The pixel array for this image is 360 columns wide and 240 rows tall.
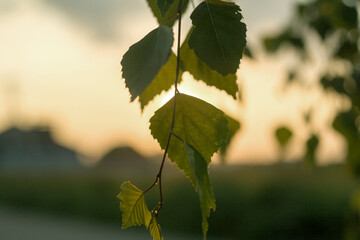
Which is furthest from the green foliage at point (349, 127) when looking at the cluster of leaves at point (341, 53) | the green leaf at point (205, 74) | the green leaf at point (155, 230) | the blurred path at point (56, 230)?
the blurred path at point (56, 230)

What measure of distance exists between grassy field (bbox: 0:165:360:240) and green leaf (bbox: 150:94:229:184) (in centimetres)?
591

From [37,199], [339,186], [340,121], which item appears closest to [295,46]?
[340,121]

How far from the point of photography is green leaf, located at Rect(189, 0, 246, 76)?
0.46 meters

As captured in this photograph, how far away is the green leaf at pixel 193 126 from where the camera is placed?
48cm

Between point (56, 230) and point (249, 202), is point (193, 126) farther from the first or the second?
point (56, 230)

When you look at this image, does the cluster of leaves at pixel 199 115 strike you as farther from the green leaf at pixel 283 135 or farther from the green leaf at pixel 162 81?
the green leaf at pixel 283 135

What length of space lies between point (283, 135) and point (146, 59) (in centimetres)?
148

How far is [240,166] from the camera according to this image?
10.3 metres

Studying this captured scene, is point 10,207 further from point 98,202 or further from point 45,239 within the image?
point 45,239

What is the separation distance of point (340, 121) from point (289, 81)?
17.9 inches

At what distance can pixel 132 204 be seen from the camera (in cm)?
50

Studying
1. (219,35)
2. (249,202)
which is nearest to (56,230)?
(249,202)

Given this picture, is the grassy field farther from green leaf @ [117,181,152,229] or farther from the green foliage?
green leaf @ [117,181,152,229]

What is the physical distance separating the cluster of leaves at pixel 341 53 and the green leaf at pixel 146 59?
1142 mm
